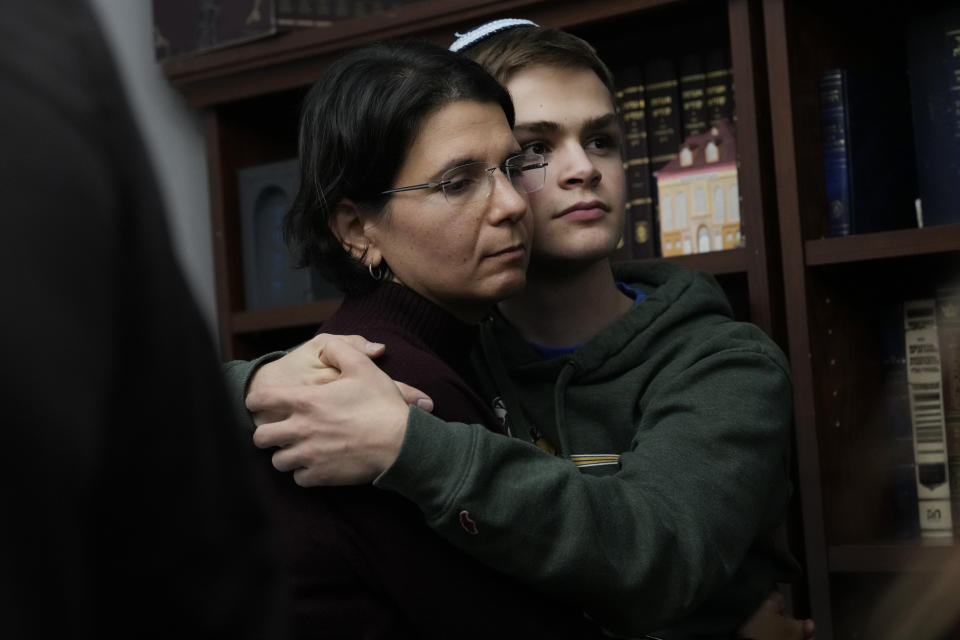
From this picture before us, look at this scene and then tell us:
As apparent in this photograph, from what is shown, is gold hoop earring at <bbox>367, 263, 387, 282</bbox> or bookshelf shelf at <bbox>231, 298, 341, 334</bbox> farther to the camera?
bookshelf shelf at <bbox>231, 298, 341, 334</bbox>

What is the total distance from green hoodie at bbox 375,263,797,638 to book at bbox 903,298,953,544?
39 centimetres

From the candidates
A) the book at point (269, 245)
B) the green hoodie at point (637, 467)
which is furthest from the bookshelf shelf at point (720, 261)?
the book at point (269, 245)

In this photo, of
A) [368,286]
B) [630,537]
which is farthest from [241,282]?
[630,537]

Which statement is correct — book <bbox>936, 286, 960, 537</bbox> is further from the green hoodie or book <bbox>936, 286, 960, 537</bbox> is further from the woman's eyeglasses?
the woman's eyeglasses

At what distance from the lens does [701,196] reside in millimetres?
1897

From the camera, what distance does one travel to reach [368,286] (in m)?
1.35

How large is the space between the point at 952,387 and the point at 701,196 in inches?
18.0

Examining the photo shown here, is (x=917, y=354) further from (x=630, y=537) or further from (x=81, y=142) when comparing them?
(x=81, y=142)

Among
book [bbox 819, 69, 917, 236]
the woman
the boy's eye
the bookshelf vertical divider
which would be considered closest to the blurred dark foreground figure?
the woman

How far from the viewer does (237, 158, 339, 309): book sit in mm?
2211

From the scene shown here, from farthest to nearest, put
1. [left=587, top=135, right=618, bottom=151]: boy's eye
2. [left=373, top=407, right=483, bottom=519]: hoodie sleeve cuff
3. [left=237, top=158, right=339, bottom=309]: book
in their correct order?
[left=237, top=158, right=339, bottom=309]: book → [left=587, top=135, right=618, bottom=151]: boy's eye → [left=373, top=407, right=483, bottom=519]: hoodie sleeve cuff

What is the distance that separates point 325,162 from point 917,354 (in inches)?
38.4

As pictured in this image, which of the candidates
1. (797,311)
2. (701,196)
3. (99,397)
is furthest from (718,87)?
(99,397)

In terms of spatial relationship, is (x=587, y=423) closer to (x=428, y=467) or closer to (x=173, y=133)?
(x=428, y=467)
